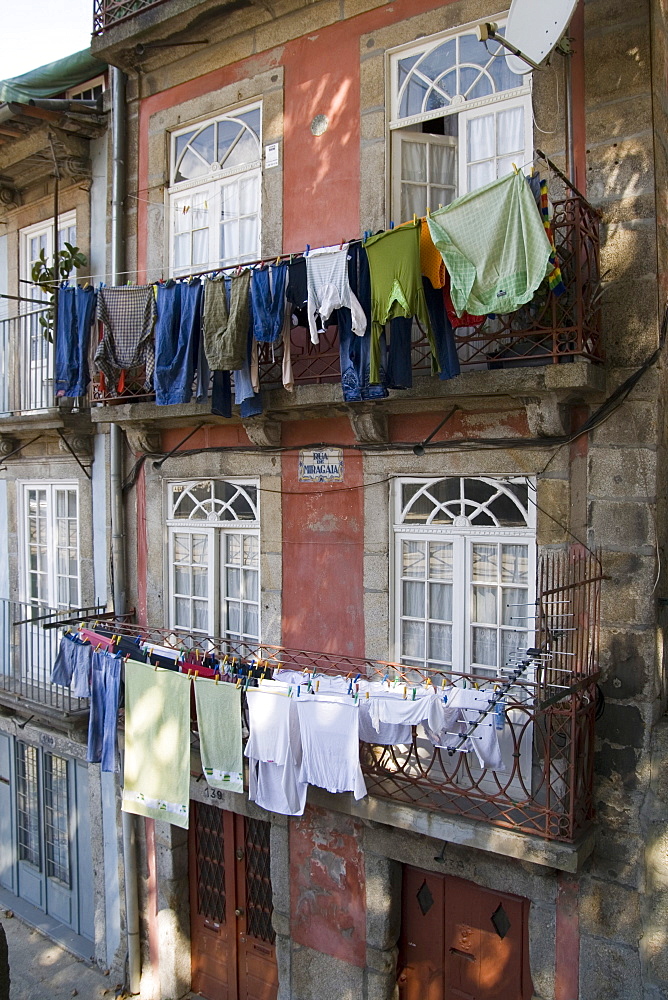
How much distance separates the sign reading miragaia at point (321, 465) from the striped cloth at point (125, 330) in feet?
5.87

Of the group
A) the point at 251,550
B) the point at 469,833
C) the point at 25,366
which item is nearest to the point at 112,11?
the point at 25,366

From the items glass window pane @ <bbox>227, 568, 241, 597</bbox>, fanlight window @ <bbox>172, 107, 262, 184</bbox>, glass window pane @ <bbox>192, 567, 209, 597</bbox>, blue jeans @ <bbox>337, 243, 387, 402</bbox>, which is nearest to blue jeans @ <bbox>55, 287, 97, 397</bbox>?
fanlight window @ <bbox>172, 107, 262, 184</bbox>

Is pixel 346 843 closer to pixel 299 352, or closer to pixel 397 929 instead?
pixel 397 929

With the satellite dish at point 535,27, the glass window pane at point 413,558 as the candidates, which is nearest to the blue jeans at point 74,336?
the glass window pane at point 413,558

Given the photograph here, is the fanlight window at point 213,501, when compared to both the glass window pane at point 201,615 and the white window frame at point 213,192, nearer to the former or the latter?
the glass window pane at point 201,615

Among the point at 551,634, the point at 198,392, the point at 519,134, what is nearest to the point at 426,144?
the point at 519,134

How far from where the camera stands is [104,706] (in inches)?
340

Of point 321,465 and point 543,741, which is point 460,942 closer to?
point 543,741

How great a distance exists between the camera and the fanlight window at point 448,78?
712cm

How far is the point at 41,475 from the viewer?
11133 millimetres

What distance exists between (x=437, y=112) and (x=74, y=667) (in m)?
6.47

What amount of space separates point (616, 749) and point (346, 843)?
2.85 metres

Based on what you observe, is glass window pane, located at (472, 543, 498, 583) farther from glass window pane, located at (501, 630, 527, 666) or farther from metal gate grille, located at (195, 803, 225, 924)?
metal gate grille, located at (195, 803, 225, 924)

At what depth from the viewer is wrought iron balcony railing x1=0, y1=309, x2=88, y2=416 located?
10.8m
